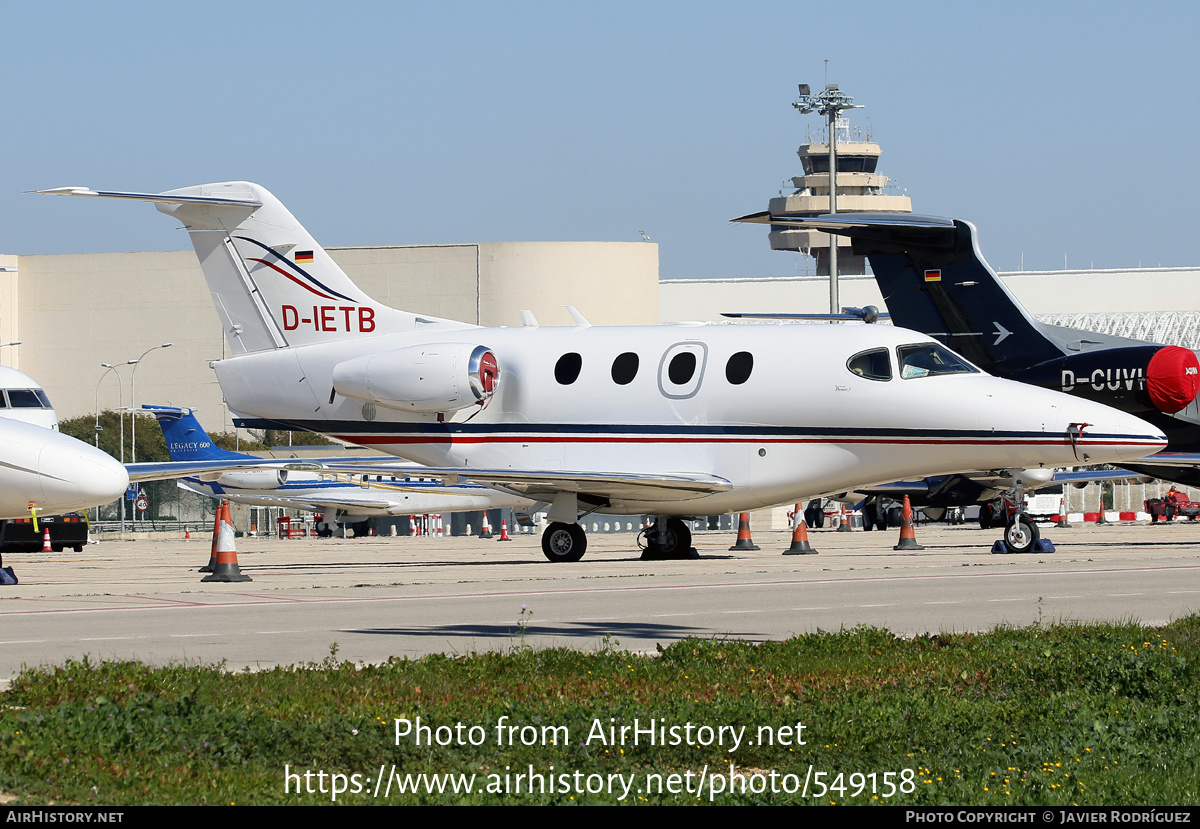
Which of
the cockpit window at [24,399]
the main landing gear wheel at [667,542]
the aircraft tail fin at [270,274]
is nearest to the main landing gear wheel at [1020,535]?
the main landing gear wheel at [667,542]

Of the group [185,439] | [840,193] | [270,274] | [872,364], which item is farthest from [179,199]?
[840,193]

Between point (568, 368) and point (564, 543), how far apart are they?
2.85 meters

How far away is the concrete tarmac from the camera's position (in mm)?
11086

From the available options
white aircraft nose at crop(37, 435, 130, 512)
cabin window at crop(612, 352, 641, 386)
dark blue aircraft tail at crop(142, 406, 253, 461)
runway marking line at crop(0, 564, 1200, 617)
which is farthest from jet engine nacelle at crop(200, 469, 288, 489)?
runway marking line at crop(0, 564, 1200, 617)

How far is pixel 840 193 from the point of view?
14775 centimetres

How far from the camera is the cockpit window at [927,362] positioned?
70.0 ft

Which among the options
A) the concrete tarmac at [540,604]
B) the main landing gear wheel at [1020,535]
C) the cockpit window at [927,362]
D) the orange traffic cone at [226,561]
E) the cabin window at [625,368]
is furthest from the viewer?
the main landing gear wheel at [1020,535]

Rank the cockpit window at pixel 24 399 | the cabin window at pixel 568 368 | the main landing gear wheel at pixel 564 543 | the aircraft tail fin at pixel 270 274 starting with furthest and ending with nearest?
the aircraft tail fin at pixel 270 274 → the main landing gear wheel at pixel 564 543 → the cabin window at pixel 568 368 → the cockpit window at pixel 24 399

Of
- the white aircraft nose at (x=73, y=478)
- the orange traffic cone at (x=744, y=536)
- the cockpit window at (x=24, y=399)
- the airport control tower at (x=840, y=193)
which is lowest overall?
the orange traffic cone at (x=744, y=536)

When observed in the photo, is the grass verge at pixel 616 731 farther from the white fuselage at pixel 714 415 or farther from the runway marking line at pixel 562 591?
the white fuselage at pixel 714 415

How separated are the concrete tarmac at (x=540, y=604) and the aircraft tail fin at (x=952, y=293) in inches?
172

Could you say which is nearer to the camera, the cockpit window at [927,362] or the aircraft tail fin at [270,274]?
the cockpit window at [927,362]

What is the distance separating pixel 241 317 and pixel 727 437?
29.5 feet

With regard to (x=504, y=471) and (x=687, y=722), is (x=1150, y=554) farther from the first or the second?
(x=687, y=722)
